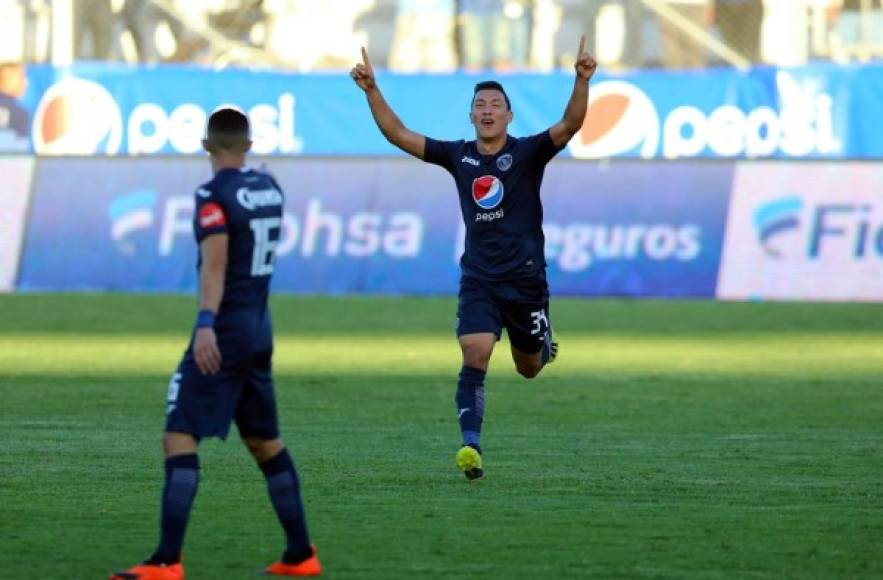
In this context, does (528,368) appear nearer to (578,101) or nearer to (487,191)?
(487,191)

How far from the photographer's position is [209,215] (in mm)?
7766

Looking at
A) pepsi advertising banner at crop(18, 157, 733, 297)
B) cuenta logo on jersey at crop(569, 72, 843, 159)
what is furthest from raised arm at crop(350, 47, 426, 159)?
cuenta logo on jersey at crop(569, 72, 843, 159)

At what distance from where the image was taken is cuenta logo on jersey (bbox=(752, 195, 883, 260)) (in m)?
25.0

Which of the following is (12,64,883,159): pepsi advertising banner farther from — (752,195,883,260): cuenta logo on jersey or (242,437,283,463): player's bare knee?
(242,437,283,463): player's bare knee

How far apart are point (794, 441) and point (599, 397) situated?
9.61 ft

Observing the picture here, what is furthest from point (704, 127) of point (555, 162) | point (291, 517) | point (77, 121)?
point (291, 517)

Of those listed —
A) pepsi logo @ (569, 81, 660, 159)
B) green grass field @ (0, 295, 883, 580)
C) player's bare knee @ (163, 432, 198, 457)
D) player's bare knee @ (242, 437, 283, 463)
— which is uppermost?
pepsi logo @ (569, 81, 660, 159)

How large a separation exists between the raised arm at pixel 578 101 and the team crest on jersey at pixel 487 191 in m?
0.44

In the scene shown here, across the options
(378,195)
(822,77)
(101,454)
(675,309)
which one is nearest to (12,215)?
(378,195)

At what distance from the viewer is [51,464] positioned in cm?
1134

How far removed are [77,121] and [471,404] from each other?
1706cm

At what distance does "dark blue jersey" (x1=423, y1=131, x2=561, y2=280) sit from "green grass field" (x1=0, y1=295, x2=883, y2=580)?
1.17 m

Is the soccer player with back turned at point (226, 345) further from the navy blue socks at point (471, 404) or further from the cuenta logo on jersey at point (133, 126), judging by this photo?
the cuenta logo on jersey at point (133, 126)

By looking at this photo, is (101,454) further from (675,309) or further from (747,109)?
(747,109)
